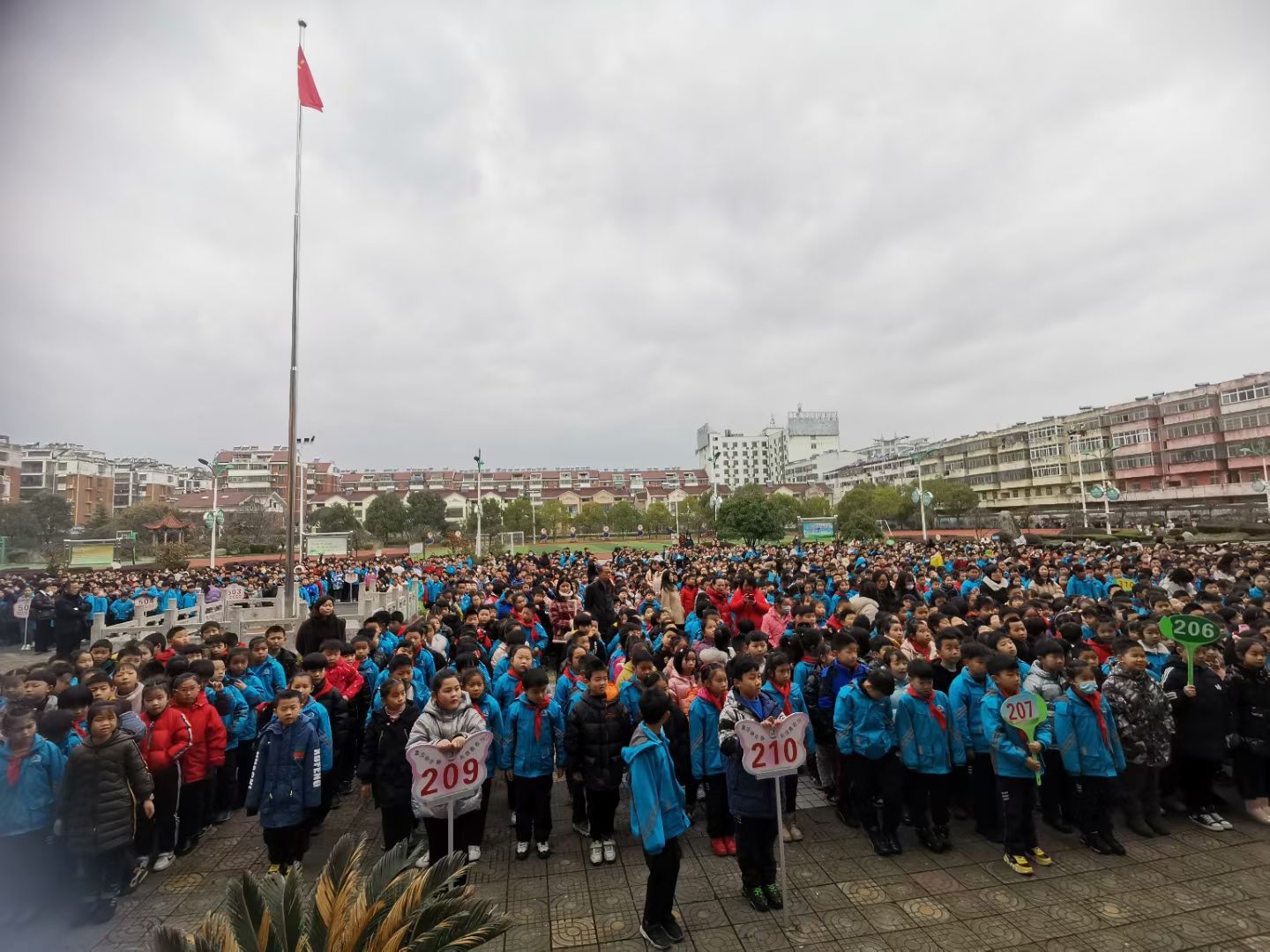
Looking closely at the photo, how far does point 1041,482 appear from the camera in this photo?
65062 mm

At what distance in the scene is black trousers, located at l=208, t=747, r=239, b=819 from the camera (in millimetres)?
5762

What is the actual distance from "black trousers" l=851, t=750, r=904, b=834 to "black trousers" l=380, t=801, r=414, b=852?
147 inches

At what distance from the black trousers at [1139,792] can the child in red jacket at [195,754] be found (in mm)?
7841

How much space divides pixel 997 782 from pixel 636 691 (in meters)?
3.06

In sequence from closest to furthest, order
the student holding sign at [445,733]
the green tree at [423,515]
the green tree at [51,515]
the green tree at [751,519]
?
1. the student holding sign at [445,733]
2. the green tree at [51,515]
3. the green tree at [751,519]
4. the green tree at [423,515]

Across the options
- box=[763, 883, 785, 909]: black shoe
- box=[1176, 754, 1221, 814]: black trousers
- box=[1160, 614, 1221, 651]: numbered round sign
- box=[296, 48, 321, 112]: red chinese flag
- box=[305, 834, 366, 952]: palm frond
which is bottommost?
box=[763, 883, 785, 909]: black shoe

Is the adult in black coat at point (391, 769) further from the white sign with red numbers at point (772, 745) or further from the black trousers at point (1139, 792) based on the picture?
the black trousers at point (1139, 792)

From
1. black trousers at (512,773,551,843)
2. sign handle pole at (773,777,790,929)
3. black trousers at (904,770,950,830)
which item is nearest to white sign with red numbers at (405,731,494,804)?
black trousers at (512,773,551,843)

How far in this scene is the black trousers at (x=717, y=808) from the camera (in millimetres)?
5047

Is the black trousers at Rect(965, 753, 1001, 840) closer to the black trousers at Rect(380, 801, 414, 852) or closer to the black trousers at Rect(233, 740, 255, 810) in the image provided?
the black trousers at Rect(380, 801, 414, 852)

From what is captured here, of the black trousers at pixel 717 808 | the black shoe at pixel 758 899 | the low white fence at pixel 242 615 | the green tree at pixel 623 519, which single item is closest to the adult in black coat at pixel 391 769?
the black trousers at pixel 717 808

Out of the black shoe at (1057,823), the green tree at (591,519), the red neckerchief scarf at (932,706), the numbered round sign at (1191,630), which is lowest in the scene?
the black shoe at (1057,823)

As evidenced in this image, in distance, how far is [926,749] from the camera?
4859mm

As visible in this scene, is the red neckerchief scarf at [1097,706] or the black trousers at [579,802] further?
the black trousers at [579,802]
